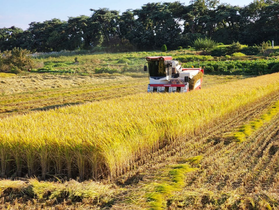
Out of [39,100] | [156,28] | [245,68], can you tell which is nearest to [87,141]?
[39,100]

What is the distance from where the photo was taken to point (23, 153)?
491 centimetres

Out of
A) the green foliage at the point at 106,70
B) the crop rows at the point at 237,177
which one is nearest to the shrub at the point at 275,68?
the green foliage at the point at 106,70

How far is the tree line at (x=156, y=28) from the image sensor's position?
51.3 metres

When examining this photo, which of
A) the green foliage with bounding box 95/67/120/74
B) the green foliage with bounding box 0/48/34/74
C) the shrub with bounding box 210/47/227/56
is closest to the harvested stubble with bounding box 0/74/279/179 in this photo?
the green foliage with bounding box 0/48/34/74

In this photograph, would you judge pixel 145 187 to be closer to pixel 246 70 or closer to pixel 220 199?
pixel 220 199

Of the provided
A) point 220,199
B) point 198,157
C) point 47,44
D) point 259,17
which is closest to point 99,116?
point 198,157

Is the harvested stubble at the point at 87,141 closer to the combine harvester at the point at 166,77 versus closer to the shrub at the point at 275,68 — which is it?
the combine harvester at the point at 166,77

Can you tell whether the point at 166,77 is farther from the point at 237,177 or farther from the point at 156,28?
the point at 156,28

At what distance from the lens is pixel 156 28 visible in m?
57.1

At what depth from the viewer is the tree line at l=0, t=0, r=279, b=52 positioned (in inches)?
2021

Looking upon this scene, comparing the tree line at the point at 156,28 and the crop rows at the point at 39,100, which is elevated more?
the tree line at the point at 156,28

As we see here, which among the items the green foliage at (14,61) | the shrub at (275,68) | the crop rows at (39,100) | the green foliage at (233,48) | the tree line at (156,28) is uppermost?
the tree line at (156,28)

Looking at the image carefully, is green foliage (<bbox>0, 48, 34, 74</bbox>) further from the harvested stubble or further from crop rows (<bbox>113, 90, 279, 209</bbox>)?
crop rows (<bbox>113, 90, 279, 209</bbox>)

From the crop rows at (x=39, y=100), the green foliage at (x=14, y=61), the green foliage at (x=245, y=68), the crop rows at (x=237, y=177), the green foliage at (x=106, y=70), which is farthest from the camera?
the green foliage at (x=106, y=70)
